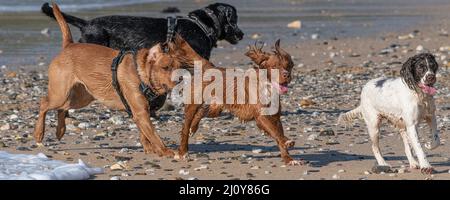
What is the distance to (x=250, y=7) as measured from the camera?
27.5 meters

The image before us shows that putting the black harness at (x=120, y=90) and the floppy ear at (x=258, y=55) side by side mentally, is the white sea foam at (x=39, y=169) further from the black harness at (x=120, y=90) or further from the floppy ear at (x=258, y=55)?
the floppy ear at (x=258, y=55)

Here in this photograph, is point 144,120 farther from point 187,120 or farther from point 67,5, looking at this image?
point 67,5

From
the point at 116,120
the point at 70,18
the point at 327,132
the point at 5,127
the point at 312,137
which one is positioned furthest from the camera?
the point at 70,18

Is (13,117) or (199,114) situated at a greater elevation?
(199,114)

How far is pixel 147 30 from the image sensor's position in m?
11.5

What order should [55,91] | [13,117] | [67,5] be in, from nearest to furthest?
[55,91]
[13,117]
[67,5]

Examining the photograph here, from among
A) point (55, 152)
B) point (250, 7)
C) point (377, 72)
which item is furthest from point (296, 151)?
point (250, 7)

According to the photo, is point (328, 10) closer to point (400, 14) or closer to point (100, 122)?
point (400, 14)

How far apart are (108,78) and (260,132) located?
1.89 metres

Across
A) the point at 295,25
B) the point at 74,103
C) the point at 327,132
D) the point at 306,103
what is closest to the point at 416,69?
the point at 327,132

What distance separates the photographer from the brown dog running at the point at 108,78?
347 inches

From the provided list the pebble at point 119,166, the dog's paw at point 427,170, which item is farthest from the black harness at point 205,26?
the dog's paw at point 427,170

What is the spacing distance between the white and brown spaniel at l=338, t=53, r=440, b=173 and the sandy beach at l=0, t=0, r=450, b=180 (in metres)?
0.18
